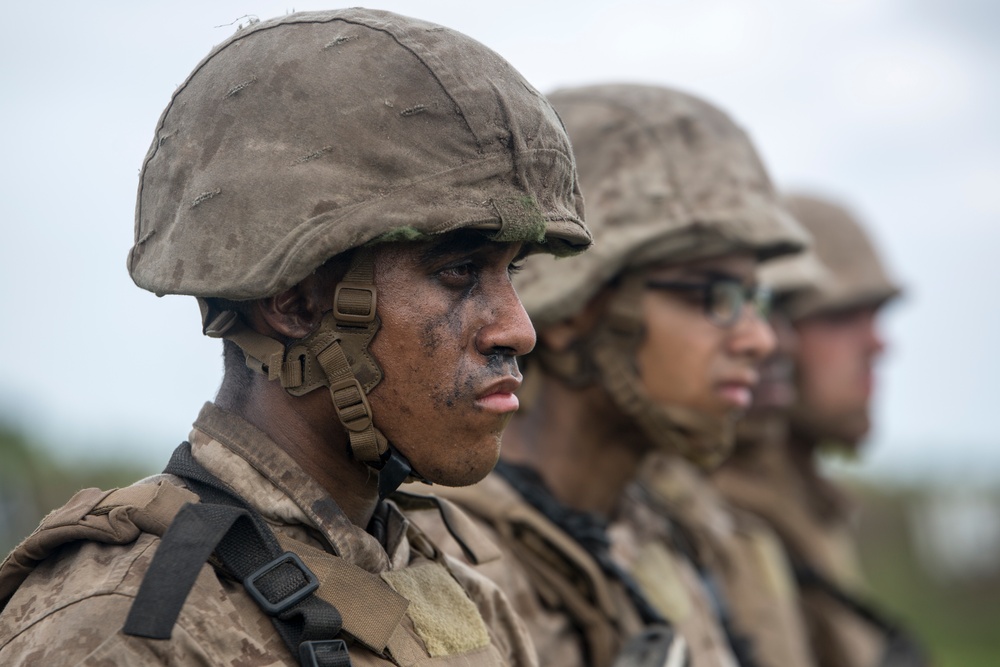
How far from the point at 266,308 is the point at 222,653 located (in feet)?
2.63

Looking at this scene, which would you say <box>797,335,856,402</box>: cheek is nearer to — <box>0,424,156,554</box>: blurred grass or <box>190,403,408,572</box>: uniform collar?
<box>0,424,156,554</box>: blurred grass

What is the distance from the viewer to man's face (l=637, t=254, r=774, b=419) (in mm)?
5363

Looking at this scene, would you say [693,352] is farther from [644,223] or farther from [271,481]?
[271,481]

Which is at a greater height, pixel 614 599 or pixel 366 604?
pixel 366 604

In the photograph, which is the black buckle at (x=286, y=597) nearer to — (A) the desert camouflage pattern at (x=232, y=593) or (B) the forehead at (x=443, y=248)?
(A) the desert camouflage pattern at (x=232, y=593)

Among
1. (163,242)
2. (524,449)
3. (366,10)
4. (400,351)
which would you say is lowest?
(524,449)

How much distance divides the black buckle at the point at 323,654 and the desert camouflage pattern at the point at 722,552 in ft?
10.5

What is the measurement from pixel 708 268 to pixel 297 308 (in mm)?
2761

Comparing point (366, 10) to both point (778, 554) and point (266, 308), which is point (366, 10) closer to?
point (266, 308)

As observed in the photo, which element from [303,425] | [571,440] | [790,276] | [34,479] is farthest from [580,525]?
[34,479]

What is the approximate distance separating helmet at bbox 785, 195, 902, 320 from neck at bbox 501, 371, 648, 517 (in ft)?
11.2

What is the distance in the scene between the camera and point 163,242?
3055 mm

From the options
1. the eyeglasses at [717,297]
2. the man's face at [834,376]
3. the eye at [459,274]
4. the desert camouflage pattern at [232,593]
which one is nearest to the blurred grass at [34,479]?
the man's face at [834,376]

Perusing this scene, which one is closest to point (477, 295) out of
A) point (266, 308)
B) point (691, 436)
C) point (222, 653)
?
point (266, 308)
